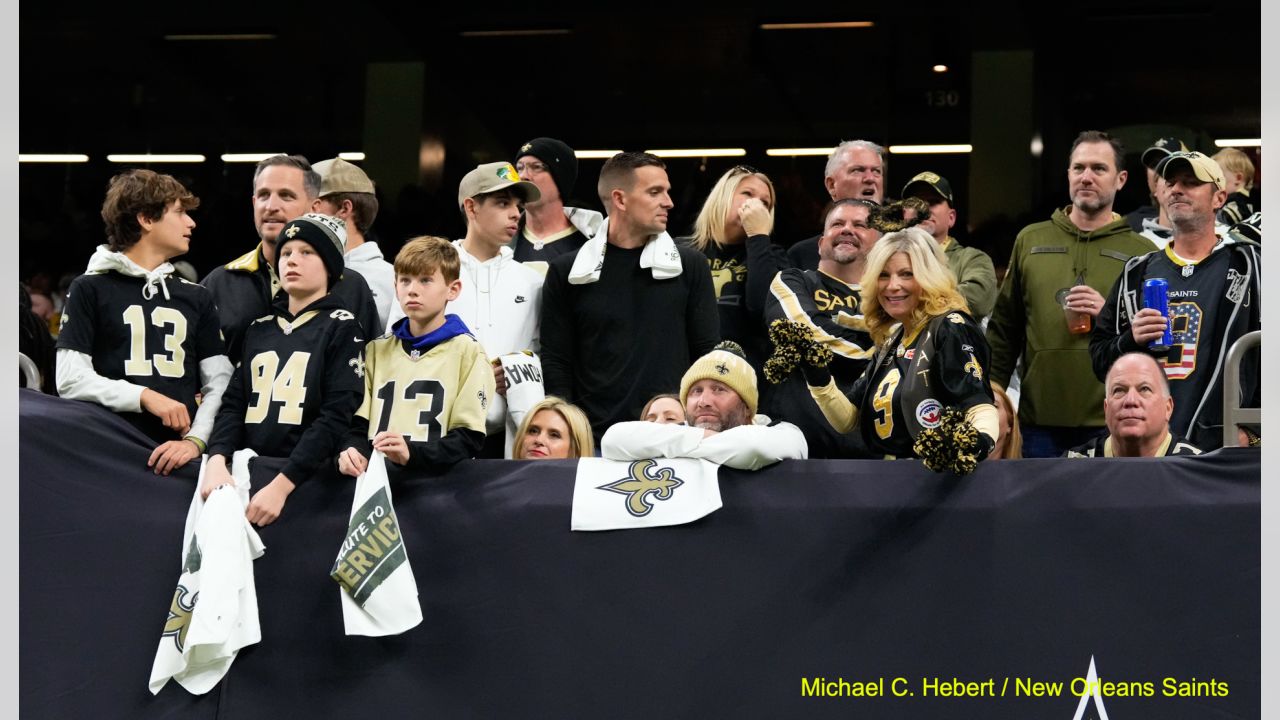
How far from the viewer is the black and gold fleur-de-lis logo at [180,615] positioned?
5.03 metres

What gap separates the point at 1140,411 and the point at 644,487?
183cm

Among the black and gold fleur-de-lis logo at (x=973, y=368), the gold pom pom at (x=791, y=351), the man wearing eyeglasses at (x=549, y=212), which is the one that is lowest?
the black and gold fleur-de-lis logo at (x=973, y=368)

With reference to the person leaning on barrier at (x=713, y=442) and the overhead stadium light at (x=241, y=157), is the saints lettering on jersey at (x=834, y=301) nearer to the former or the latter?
the person leaning on barrier at (x=713, y=442)

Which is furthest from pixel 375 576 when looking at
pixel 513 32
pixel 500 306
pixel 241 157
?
pixel 241 157

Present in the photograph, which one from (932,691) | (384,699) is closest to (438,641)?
(384,699)

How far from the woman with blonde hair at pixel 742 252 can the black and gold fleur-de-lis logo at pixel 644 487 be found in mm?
1554

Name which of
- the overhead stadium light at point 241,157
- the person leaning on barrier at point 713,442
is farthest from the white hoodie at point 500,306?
the overhead stadium light at point 241,157

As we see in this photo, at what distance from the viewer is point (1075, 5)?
11.7m

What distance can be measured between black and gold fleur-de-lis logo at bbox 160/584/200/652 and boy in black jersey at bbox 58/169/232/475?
454 millimetres

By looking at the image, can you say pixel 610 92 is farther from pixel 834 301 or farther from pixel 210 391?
pixel 210 391

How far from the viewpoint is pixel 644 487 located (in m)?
5.02

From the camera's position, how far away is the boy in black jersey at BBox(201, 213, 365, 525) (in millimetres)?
5180

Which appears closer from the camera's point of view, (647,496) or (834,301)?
(647,496)

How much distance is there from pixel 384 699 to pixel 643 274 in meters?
2.12
